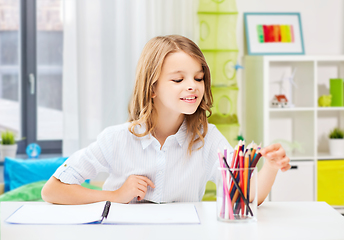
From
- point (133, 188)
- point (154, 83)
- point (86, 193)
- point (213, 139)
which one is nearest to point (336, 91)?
point (213, 139)

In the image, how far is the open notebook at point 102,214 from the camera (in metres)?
0.90

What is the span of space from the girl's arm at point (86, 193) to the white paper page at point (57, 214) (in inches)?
1.4

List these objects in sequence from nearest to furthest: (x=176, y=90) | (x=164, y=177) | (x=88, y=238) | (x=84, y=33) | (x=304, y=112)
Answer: (x=88, y=238) → (x=176, y=90) → (x=164, y=177) → (x=84, y=33) → (x=304, y=112)

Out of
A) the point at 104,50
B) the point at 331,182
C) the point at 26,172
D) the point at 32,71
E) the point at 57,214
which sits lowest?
the point at 331,182

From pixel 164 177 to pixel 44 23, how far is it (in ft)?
7.53

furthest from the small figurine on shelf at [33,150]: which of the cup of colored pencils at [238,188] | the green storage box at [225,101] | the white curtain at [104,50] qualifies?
the cup of colored pencils at [238,188]

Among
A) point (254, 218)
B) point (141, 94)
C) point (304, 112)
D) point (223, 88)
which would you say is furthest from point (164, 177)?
point (304, 112)

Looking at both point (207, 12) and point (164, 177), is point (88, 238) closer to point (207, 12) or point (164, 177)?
point (164, 177)

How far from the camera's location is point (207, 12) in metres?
2.77

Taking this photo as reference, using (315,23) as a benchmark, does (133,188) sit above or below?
below

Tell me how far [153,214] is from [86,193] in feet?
0.83

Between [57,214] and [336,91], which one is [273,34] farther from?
[57,214]

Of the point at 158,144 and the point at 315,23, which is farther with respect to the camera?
the point at 315,23

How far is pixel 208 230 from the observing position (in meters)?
0.85
